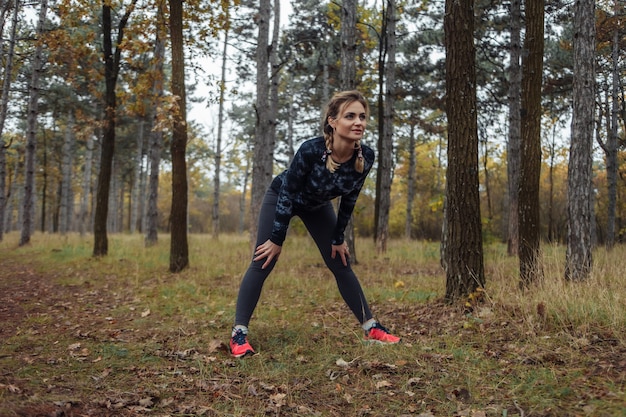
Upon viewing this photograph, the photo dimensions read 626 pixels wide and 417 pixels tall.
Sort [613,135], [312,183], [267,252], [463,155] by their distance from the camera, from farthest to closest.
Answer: [613,135] → [463,155] → [267,252] → [312,183]

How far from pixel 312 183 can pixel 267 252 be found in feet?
2.29

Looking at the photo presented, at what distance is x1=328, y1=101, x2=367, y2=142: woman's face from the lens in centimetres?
325

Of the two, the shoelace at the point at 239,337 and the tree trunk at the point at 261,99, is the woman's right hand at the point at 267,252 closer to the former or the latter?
the shoelace at the point at 239,337

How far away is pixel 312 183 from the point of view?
11.2ft

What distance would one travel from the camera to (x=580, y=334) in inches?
127

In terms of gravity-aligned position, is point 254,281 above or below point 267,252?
below

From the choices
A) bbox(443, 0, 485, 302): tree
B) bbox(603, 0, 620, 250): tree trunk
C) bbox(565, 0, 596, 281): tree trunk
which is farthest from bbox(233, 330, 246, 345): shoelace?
bbox(603, 0, 620, 250): tree trunk

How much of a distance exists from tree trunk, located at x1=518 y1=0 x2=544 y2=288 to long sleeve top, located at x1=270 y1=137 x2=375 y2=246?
2964 millimetres

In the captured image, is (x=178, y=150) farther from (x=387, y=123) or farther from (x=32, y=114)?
(x=32, y=114)

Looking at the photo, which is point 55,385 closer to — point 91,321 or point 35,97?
point 91,321

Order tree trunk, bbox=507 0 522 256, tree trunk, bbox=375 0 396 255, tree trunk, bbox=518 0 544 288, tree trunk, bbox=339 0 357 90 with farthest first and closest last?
tree trunk, bbox=375 0 396 255, tree trunk, bbox=507 0 522 256, tree trunk, bbox=339 0 357 90, tree trunk, bbox=518 0 544 288

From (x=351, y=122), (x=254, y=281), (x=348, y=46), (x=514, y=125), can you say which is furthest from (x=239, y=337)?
(x=514, y=125)

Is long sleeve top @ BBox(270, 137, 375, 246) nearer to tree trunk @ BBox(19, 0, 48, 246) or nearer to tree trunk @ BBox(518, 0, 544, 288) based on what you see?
tree trunk @ BBox(518, 0, 544, 288)

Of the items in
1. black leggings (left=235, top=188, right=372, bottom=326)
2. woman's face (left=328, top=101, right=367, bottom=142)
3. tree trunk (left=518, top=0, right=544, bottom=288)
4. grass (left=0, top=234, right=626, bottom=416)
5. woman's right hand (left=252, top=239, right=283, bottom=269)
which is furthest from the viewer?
tree trunk (left=518, top=0, right=544, bottom=288)
